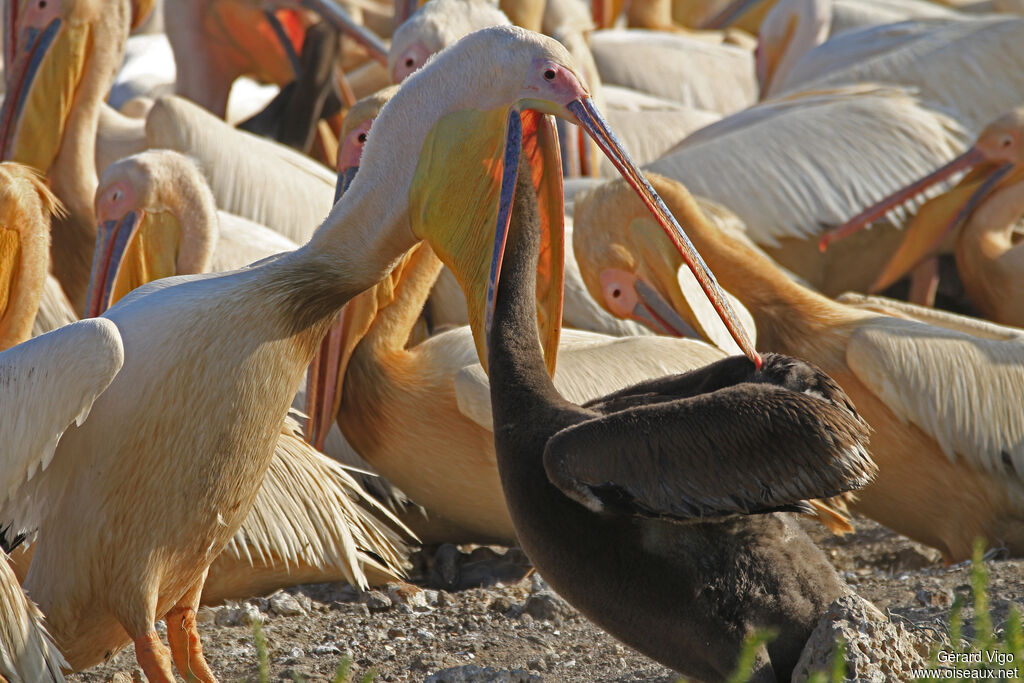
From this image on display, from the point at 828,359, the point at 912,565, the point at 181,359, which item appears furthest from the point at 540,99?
Result: the point at 912,565

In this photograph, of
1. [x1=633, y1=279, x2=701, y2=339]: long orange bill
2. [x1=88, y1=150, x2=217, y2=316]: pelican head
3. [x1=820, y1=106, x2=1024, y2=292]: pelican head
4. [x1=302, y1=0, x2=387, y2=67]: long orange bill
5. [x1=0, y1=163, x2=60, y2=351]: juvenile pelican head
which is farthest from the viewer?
[x1=302, y1=0, x2=387, y2=67]: long orange bill

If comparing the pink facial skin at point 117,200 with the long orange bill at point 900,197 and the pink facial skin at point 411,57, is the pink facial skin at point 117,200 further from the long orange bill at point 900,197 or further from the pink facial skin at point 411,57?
the long orange bill at point 900,197

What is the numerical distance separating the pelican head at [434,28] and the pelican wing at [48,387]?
8.22 ft

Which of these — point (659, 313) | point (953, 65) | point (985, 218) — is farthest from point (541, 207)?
point (953, 65)

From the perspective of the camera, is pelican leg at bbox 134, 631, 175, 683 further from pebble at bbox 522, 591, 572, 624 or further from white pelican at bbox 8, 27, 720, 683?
pebble at bbox 522, 591, 572, 624

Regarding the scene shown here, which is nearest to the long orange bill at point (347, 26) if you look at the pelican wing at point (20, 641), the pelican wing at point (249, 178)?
the pelican wing at point (249, 178)

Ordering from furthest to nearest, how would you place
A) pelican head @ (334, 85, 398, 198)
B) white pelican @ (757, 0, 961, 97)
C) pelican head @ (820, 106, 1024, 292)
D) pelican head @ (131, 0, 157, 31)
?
white pelican @ (757, 0, 961, 97)
pelican head @ (131, 0, 157, 31)
pelican head @ (820, 106, 1024, 292)
pelican head @ (334, 85, 398, 198)

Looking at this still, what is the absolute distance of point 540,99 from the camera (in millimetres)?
2562

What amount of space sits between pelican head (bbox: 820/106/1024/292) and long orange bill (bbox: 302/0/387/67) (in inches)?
80.7

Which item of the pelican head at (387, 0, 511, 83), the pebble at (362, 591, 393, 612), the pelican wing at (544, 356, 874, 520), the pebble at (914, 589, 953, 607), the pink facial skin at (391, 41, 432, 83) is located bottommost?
the pebble at (914, 589, 953, 607)

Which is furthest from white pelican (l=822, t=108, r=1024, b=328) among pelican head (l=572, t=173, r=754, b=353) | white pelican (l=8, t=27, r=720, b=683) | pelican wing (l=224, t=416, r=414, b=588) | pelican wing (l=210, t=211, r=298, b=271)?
white pelican (l=8, t=27, r=720, b=683)

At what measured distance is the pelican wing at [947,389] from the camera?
4000 millimetres

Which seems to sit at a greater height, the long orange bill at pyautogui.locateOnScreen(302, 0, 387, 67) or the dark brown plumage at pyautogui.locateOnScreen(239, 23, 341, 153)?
the long orange bill at pyautogui.locateOnScreen(302, 0, 387, 67)

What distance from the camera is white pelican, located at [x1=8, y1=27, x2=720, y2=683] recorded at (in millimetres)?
2553
